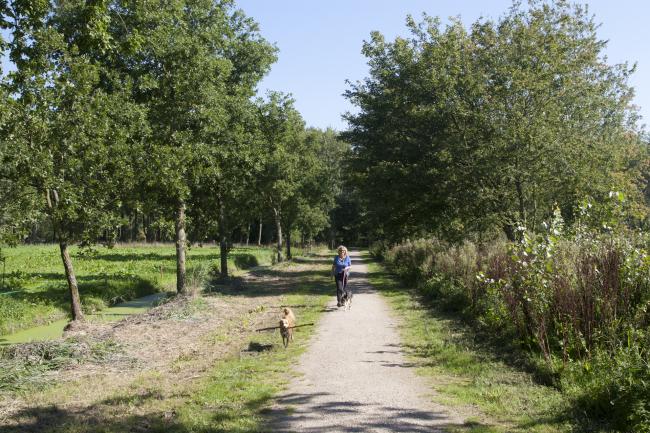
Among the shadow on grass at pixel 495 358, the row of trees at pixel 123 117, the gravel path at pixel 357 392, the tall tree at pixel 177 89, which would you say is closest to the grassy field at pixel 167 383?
the gravel path at pixel 357 392

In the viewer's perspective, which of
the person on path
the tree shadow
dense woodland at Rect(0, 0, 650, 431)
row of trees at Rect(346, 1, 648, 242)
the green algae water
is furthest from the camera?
row of trees at Rect(346, 1, 648, 242)

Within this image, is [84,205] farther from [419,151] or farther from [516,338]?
[419,151]

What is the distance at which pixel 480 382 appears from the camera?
7887mm

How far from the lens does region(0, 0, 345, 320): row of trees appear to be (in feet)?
37.1

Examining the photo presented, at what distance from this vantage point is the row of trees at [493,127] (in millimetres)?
19078

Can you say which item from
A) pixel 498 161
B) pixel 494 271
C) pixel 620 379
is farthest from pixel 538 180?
pixel 620 379

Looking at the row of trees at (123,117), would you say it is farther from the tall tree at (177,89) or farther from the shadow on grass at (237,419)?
the shadow on grass at (237,419)

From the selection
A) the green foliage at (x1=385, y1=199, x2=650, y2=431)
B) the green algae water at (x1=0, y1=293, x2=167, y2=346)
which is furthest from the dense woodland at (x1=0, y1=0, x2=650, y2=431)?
the green algae water at (x1=0, y1=293, x2=167, y2=346)

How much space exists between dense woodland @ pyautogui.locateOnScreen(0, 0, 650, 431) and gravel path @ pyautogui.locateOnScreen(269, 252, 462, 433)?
6.54 ft

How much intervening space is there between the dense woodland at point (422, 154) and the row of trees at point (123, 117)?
6cm

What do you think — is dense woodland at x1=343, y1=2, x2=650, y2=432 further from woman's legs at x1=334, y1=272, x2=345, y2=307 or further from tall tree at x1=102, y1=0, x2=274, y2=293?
tall tree at x1=102, y1=0, x2=274, y2=293

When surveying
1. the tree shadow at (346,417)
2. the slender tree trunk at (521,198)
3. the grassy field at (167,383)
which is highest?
the slender tree trunk at (521,198)

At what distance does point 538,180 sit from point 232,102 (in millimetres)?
11674

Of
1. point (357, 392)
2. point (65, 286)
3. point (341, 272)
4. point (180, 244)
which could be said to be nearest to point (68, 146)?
point (180, 244)
